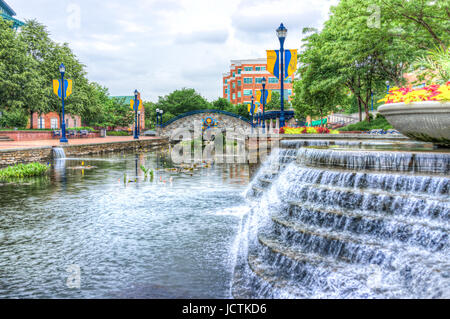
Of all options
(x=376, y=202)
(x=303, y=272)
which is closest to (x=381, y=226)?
(x=376, y=202)

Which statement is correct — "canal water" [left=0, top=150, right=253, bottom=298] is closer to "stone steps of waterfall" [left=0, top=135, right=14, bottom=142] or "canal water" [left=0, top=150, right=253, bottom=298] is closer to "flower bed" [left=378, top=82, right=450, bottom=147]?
"flower bed" [left=378, top=82, right=450, bottom=147]

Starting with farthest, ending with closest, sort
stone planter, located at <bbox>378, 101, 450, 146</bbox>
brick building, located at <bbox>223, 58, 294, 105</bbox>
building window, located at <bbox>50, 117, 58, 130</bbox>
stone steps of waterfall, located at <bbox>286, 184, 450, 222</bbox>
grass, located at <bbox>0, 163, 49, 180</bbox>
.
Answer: brick building, located at <bbox>223, 58, 294, 105</bbox> < building window, located at <bbox>50, 117, 58, 130</bbox> < grass, located at <bbox>0, 163, 49, 180</bbox> < stone planter, located at <bbox>378, 101, 450, 146</bbox> < stone steps of waterfall, located at <bbox>286, 184, 450, 222</bbox>

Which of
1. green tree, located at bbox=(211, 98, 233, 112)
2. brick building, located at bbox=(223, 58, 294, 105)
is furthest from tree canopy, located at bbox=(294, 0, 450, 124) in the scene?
brick building, located at bbox=(223, 58, 294, 105)

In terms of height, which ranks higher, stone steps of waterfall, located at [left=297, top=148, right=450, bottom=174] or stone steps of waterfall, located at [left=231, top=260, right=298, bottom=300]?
stone steps of waterfall, located at [left=297, top=148, right=450, bottom=174]

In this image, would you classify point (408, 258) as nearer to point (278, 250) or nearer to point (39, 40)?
point (278, 250)

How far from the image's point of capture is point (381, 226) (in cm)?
588

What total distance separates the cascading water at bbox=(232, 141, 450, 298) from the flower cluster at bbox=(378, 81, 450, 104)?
128 centimetres

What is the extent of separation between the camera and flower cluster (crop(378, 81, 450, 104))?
7242 mm

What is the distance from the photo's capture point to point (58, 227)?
28.6 ft

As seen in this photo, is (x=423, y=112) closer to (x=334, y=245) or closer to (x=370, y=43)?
(x=334, y=245)

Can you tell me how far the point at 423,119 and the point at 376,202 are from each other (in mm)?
2427

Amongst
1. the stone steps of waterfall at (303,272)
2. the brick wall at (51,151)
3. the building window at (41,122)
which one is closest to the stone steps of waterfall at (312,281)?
the stone steps of waterfall at (303,272)

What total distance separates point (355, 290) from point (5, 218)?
26.7ft
